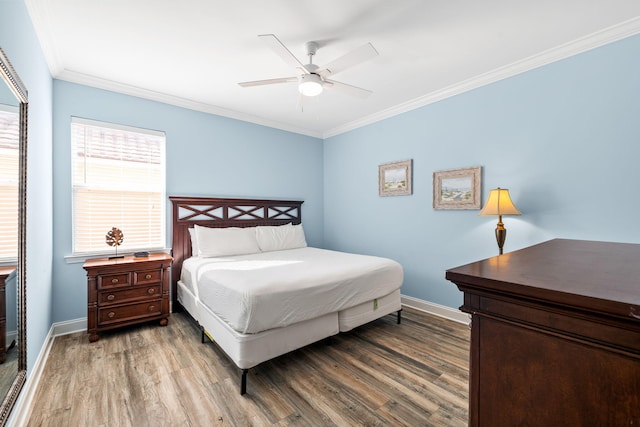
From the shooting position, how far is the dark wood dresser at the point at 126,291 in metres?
2.75

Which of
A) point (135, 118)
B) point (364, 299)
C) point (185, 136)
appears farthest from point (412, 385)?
point (135, 118)

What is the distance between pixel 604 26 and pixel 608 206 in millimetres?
1415

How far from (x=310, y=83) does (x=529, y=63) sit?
2.11 meters

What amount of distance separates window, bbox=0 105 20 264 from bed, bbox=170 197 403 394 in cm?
125

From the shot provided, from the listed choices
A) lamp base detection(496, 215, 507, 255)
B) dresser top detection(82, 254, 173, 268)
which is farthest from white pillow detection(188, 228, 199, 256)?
lamp base detection(496, 215, 507, 255)

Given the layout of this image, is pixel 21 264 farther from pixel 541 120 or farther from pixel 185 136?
pixel 541 120

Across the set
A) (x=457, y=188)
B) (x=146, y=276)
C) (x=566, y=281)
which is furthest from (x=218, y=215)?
(x=566, y=281)

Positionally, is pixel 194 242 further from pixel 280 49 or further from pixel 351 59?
pixel 351 59

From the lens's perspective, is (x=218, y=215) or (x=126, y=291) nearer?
(x=126, y=291)

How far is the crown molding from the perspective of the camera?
224cm

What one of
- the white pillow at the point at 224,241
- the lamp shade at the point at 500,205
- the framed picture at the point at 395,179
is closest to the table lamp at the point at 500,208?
the lamp shade at the point at 500,205

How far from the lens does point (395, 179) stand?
3.92 metres

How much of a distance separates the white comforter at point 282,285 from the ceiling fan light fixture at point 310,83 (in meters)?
1.59

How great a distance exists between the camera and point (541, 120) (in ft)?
8.76
